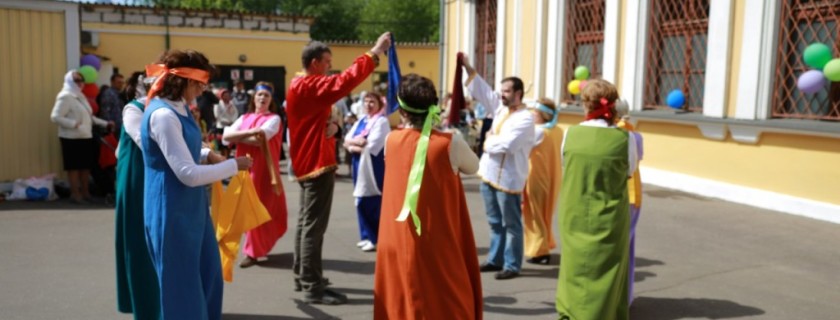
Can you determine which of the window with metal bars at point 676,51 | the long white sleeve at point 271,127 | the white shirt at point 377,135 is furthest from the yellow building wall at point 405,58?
the long white sleeve at point 271,127

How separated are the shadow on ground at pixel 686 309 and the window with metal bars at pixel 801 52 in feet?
14.2

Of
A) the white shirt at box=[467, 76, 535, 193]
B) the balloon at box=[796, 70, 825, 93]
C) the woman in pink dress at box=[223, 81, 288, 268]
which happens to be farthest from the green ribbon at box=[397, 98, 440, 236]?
the balloon at box=[796, 70, 825, 93]

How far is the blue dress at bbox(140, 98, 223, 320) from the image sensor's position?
3508mm

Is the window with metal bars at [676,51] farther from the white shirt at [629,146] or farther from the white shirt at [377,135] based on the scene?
the white shirt at [629,146]

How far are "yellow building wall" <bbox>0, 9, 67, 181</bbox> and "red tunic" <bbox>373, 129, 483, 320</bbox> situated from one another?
26.6 feet

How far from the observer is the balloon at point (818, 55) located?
8055 millimetres

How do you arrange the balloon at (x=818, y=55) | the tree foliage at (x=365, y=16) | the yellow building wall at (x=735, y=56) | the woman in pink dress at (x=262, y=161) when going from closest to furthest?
the woman in pink dress at (x=262, y=161)
the balloon at (x=818, y=55)
the yellow building wall at (x=735, y=56)
the tree foliage at (x=365, y=16)

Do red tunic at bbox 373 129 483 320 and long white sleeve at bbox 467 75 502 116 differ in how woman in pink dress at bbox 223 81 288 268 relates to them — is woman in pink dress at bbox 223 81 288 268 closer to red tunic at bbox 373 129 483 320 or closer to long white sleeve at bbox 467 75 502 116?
long white sleeve at bbox 467 75 502 116

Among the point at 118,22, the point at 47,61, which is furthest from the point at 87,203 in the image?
the point at 118,22

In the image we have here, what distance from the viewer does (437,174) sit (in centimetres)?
369

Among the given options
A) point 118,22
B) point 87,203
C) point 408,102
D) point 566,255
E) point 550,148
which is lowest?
point 87,203

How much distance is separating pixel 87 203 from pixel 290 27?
1332cm

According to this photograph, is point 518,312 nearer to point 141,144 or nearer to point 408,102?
point 408,102

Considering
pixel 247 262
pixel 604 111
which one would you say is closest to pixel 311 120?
pixel 604 111
